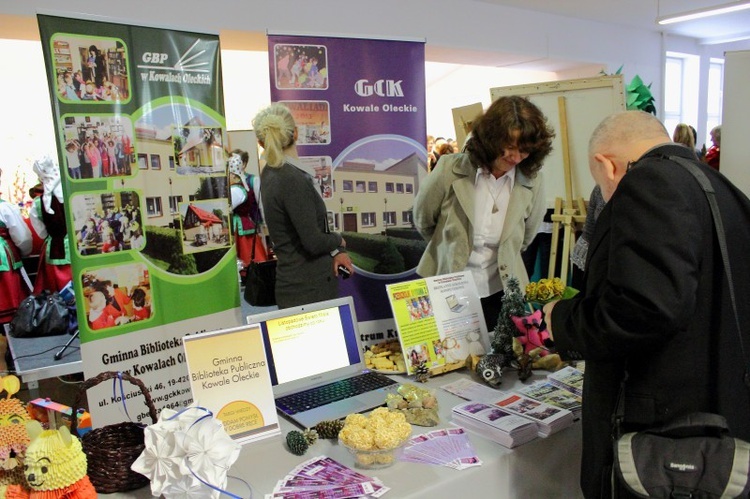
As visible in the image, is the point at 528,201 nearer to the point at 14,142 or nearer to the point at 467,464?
the point at 467,464

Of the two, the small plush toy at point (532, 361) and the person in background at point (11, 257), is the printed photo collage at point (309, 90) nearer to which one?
the small plush toy at point (532, 361)

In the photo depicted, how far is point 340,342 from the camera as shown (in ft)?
5.84

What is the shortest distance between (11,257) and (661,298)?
4.67 meters

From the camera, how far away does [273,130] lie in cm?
253

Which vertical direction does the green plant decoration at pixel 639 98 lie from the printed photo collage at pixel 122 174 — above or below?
above

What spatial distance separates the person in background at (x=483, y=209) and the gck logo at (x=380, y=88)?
2.42 feet

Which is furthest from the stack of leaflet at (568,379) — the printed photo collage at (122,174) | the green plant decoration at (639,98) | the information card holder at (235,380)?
the green plant decoration at (639,98)

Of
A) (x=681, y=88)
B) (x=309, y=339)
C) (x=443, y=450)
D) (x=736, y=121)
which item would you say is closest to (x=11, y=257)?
(x=309, y=339)

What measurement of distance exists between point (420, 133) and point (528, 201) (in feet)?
2.97

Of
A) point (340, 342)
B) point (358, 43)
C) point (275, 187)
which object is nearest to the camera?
point (340, 342)

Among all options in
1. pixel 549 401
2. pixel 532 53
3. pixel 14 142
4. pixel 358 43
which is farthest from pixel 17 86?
pixel 549 401

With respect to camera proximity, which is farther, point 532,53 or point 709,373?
point 532,53

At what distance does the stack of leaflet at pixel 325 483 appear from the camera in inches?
47.4

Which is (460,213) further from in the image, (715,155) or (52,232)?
(715,155)
